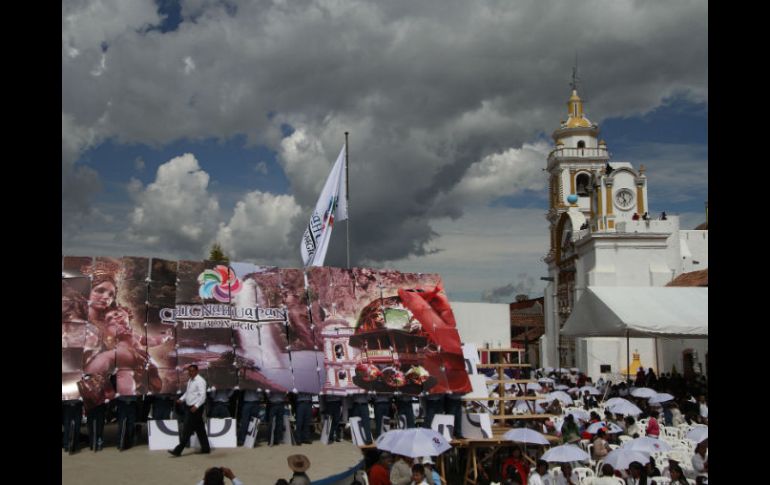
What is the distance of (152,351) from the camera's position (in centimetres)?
1244

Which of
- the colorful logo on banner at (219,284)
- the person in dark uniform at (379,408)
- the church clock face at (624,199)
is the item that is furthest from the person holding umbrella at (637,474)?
the church clock face at (624,199)

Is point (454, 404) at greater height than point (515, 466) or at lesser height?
greater

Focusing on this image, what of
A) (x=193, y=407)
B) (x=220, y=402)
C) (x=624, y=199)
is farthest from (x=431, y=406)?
(x=624, y=199)

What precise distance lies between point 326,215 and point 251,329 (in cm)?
466

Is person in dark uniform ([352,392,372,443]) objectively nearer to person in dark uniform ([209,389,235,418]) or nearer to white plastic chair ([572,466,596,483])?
person in dark uniform ([209,389,235,418])

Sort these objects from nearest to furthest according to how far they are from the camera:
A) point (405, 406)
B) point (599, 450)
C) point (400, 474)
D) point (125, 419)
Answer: point (400, 474)
point (599, 450)
point (125, 419)
point (405, 406)

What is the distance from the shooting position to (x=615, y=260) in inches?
1610

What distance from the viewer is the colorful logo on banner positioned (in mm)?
13289

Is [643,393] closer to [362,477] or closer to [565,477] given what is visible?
[565,477]
